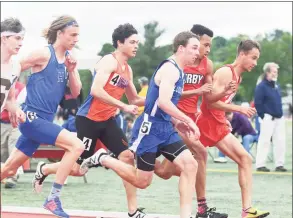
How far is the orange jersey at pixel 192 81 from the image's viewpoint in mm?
8906

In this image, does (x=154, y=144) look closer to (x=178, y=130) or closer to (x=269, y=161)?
(x=178, y=130)

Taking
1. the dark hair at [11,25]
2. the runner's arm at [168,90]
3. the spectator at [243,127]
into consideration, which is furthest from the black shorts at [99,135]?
the spectator at [243,127]

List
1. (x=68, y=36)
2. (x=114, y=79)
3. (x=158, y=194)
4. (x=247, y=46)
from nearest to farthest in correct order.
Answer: (x=68, y=36), (x=114, y=79), (x=247, y=46), (x=158, y=194)

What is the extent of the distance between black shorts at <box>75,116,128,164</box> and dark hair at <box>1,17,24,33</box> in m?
2.13

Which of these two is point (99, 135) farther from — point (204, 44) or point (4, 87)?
point (4, 87)

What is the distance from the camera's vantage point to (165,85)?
25.2ft

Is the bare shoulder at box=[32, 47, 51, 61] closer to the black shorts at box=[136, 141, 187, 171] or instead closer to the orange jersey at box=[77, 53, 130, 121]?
the orange jersey at box=[77, 53, 130, 121]

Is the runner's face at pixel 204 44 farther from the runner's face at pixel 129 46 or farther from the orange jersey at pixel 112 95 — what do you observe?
the orange jersey at pixel 112 95

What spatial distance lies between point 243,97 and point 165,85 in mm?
110439

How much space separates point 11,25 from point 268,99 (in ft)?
33.6

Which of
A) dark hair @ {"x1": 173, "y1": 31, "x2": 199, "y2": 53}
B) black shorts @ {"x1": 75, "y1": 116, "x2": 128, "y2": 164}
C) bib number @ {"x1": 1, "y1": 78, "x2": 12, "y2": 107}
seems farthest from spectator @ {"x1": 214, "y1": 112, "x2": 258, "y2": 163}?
bib number @ {"x1": 1, "y1": 78, "x2": 12, "y2": 107}

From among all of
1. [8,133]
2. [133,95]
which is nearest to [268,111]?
[8,133]

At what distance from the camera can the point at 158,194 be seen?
1233 cm

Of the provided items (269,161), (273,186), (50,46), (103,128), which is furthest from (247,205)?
(269,161)
